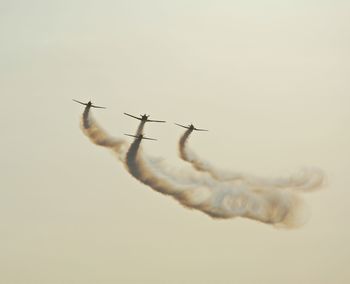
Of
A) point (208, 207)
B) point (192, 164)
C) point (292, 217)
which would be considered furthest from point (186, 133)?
point (292, 217)

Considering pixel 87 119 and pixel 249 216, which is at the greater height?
pixel 87 119

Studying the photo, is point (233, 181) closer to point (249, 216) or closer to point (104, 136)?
point (249, 216)

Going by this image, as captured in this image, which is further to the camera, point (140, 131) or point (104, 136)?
point (104, 136)

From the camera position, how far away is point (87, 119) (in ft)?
293

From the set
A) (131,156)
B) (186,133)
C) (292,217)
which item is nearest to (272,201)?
(292,217)

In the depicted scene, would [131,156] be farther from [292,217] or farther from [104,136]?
[292,217]

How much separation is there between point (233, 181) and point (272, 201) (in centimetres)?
675

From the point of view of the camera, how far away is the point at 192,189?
85.2 m

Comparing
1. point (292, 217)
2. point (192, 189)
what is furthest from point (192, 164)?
point (292, 217)

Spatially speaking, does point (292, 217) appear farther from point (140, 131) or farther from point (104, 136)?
point (104, 136)

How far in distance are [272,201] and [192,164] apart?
44.8 ft

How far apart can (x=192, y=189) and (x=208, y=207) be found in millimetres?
3810

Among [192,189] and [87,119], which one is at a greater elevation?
[87,119]

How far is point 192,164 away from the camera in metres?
87.4
